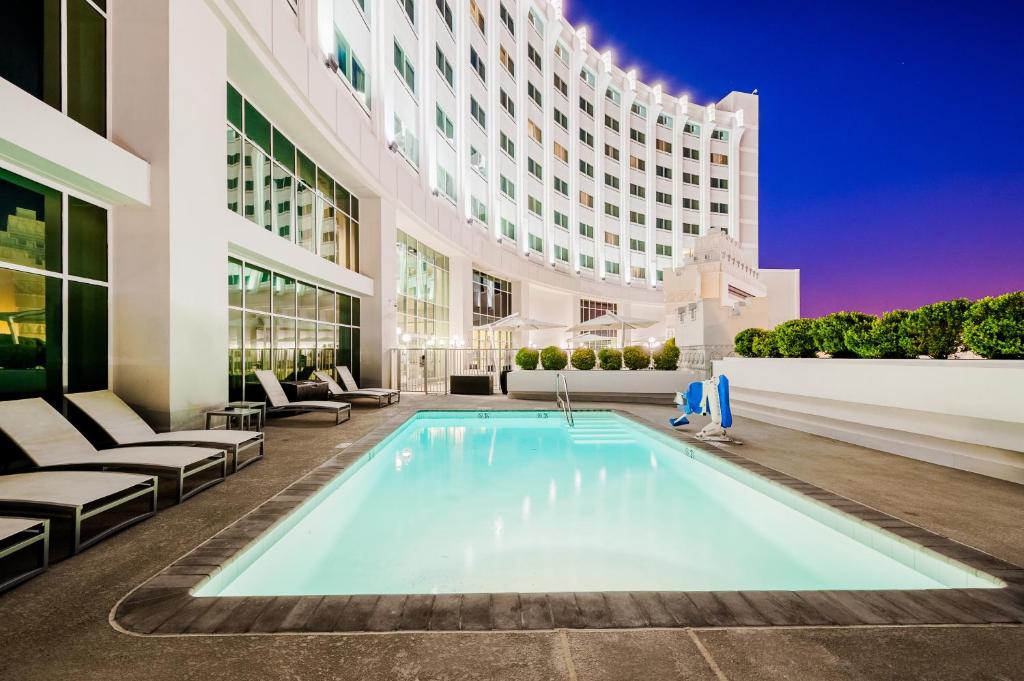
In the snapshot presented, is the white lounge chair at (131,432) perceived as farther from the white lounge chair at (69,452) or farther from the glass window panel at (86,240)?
the glass window panel at (86,240)

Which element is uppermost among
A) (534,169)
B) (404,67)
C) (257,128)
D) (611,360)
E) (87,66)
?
(534,169)

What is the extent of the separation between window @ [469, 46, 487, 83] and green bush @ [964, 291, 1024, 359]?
2246cm

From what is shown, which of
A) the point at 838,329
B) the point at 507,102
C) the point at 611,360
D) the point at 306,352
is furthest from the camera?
the point at 507,102

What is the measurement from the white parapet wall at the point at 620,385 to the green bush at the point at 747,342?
2.19 meters

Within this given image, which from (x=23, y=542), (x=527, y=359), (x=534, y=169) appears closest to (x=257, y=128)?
(x=527, y=359)

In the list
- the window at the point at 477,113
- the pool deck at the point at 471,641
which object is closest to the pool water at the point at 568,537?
the pool deck at the point at 471,641

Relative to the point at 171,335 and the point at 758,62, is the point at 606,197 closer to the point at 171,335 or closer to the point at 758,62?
the point at 171,335

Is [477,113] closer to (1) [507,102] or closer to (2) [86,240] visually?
(1) [507,102]

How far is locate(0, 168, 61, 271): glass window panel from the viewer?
16.2ft

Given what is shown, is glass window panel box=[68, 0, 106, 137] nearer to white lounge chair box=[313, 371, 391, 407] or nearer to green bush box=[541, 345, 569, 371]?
white lounge chair box=[313, 371, 391, 407]

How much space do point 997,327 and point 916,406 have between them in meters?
1.26

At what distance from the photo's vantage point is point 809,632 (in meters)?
2.21

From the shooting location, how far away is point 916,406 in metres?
6.04

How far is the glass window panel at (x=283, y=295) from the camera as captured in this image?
35.4 feet
